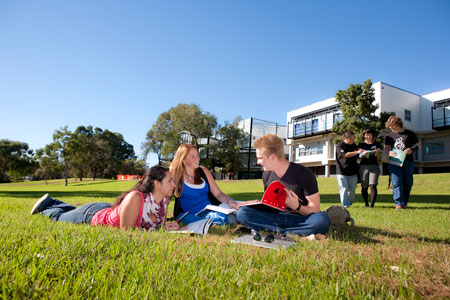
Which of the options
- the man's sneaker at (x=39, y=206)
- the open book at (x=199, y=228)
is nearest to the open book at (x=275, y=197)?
the open book at (x=199, y=228)

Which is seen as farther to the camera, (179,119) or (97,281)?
(179,119)

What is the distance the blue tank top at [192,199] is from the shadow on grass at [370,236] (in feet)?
6.66

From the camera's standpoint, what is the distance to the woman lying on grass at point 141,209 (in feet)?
11.0

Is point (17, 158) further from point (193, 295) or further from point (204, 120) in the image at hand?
point (193, 295)

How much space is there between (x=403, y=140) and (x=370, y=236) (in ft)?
15.3

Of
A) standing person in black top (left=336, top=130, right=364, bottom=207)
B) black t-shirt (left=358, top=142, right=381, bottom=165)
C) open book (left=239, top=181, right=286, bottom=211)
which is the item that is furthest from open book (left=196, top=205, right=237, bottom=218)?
black t-shirt (left=358, top=142, right=381, bottom=165)

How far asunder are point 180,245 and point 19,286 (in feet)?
4.06

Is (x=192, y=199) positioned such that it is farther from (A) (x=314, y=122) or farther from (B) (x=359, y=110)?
(A) (x=314, y=122)

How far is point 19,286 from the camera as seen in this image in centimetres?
144

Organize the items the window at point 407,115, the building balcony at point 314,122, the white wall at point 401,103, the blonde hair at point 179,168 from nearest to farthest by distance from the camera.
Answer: the blonde hair at point 179,168 < the white wall at point 401,103 < the window at point 407,115 < the building balcony at point 314,122

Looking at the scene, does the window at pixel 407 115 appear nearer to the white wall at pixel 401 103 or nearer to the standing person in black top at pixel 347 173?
the white wall at pixel 401 103

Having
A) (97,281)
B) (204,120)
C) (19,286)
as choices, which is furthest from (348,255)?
(204,120)

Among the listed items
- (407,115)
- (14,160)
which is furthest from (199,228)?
(14,160)

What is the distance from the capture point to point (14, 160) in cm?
5550
